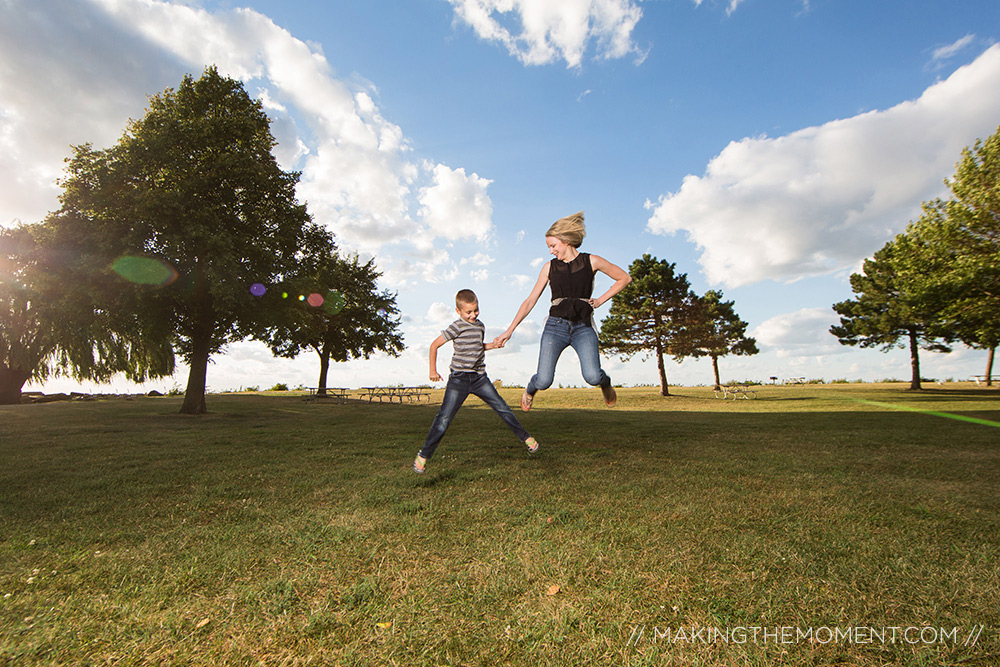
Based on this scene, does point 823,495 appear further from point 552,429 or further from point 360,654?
point 552,429

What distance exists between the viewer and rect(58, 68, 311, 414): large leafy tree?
18.3 m

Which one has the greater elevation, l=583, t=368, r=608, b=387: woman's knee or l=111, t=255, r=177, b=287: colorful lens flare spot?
l=111, t=255, r=177, b=287: colorful lens flare spot

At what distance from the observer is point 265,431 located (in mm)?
14188

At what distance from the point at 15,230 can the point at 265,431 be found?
2901 cm

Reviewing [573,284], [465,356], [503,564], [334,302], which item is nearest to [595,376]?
[573,284]

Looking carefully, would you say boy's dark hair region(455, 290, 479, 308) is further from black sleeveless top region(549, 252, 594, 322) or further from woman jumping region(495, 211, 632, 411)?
black sleeveless top region(549, 252, 594, 322)

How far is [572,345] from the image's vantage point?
21.4 ft

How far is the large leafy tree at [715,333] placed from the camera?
3881 centimetres

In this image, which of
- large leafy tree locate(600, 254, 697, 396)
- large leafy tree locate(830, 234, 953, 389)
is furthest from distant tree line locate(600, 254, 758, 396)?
large leafy tree locate(830, 234, 953, 389)

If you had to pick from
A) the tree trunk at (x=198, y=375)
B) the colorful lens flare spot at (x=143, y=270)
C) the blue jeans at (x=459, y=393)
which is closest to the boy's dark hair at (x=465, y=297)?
the blue jeans at (x=459, y=393)

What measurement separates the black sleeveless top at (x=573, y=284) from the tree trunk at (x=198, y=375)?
813 inches

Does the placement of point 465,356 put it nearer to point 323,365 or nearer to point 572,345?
point 572,345

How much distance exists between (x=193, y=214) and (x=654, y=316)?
3253 cm

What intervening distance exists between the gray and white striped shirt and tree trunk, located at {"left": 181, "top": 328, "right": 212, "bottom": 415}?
1972 centimetres
